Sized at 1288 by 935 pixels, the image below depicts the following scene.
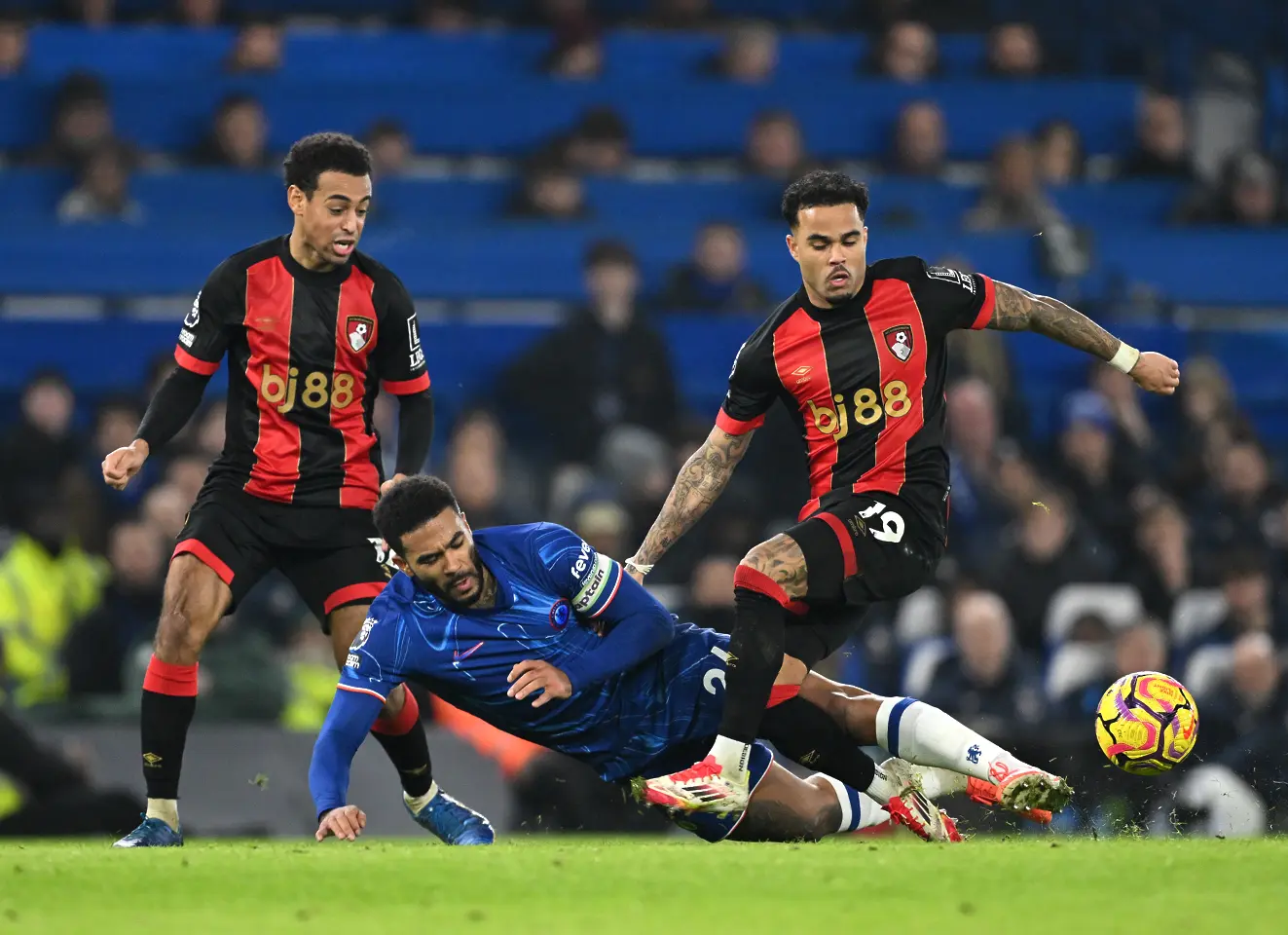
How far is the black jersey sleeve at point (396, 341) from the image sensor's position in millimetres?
6547

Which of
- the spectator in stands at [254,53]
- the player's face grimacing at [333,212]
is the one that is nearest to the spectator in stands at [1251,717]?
the player's face grimacing at [333,212]

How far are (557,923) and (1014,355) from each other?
29.5 ft

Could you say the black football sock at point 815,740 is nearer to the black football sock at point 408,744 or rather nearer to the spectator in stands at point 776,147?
the black football sock at point 408,744

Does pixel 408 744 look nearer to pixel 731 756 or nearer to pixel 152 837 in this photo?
pixel 152 837

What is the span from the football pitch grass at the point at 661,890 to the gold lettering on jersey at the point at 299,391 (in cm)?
158

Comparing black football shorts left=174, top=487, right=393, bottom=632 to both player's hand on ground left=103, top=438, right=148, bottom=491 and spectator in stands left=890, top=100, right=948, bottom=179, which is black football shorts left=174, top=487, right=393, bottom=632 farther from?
spectator in stands left=890, top=100, right=948, bottom=179

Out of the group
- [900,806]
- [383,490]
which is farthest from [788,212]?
[900,806]

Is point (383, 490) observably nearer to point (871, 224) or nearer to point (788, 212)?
point (788, 212)

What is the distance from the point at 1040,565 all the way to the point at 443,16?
6898 millimetres

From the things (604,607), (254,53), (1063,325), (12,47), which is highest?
(254,53)

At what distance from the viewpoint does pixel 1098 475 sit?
1100cm

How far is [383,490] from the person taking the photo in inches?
234

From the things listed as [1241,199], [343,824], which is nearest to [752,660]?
[343,824]

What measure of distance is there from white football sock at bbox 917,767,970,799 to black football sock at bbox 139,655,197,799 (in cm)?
246
